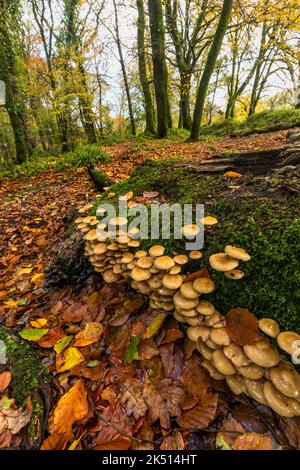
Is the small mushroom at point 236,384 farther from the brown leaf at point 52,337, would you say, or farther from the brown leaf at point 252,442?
the brown leaf at point 52,337

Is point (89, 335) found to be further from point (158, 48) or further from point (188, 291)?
point (158, 48)

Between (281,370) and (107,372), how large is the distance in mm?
1156

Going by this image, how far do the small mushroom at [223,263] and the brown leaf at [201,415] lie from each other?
2.51ft

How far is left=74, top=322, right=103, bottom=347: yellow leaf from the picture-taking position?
2002 mm

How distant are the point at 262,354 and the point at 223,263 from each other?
1.81ft

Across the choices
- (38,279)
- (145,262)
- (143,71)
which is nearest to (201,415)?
(145,262)

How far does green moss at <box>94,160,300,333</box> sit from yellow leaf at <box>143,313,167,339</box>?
0.44 meters

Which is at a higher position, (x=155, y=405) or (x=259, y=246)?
(x=259, y=246)

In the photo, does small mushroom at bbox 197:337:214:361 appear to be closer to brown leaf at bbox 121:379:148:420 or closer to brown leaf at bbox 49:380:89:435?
brown leaf at bbox 121:379:148:420

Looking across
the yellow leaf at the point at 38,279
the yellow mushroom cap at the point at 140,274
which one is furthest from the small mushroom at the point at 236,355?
the yellow leaf at the point at 38,279

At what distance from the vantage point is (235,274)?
161 centimetres

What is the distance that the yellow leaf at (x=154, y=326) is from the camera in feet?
6.10

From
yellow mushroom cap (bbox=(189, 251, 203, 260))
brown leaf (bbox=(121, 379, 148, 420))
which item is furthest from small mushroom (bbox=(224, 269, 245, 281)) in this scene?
brown leaf (bbox=(121, 379, 148, 420))

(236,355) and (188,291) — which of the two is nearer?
(236,355)
